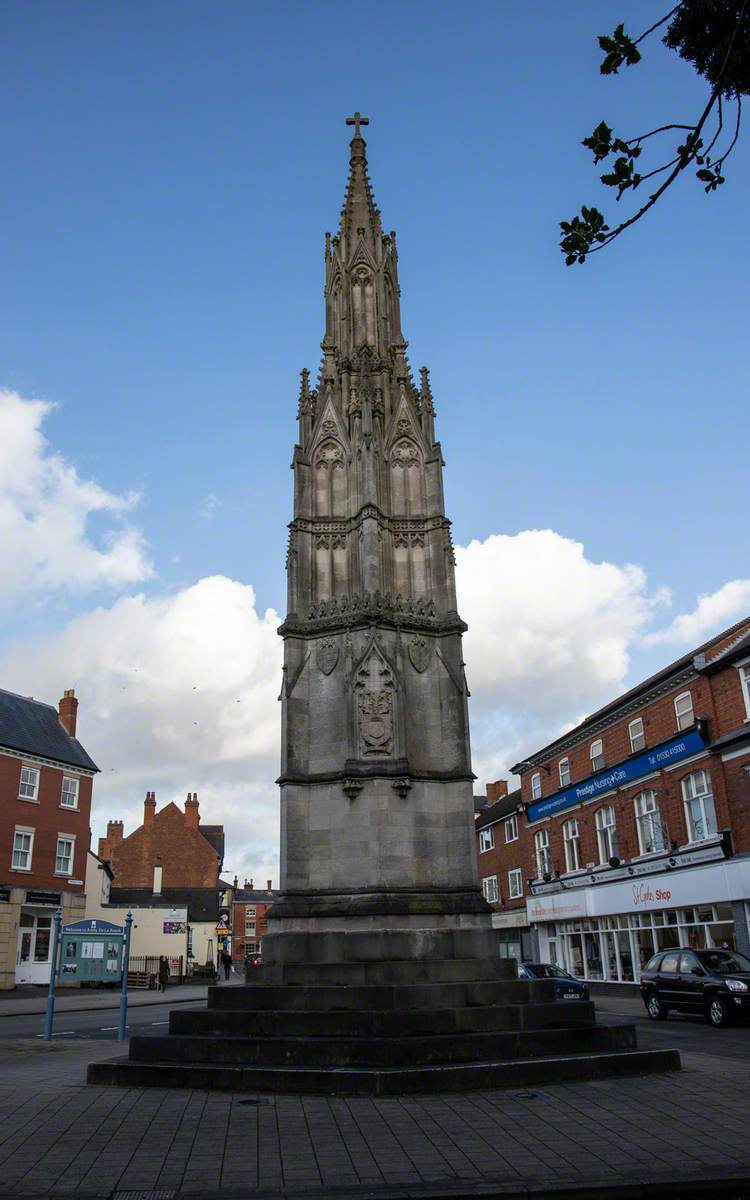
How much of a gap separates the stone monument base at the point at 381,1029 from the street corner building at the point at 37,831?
2834 centimetres

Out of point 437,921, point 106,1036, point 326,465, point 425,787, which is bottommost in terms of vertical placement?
point 106,1036

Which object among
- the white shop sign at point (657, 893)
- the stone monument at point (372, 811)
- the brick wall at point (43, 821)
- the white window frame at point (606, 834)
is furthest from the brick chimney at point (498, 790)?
the stone monument at point (372, 811)

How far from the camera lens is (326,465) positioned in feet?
52.6

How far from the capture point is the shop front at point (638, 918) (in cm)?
2753

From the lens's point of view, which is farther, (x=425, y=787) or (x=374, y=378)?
(x=374, y=378)

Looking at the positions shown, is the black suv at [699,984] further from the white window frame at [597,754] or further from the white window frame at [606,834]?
the white window frame at [597,754]

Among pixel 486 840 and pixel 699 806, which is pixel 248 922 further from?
pixel 699 806

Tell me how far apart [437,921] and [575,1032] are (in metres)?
2.50

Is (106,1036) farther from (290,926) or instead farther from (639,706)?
(639,706)

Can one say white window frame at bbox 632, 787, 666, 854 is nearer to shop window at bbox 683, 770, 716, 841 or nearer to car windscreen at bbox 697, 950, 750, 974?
shop window at bbox 683, 770, 716, 841

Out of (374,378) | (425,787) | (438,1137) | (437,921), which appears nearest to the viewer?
(438,1137)

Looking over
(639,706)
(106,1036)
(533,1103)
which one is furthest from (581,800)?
(533,1103)

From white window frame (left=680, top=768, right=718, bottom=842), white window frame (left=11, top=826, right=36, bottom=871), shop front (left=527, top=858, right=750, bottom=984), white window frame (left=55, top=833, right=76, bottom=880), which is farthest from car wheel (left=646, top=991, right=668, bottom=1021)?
white window frame (left=55, top=833, right=76, bottom=880)

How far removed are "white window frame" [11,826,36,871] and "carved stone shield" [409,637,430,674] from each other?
97.1 ft
